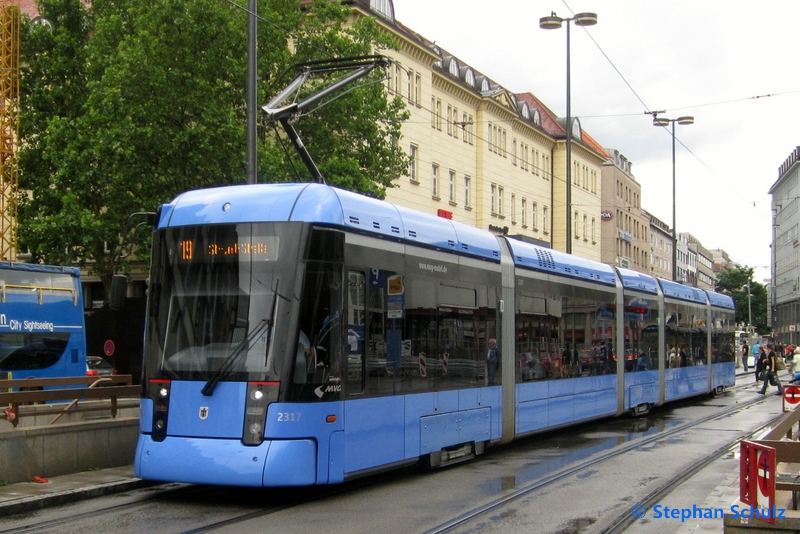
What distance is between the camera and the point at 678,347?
87.8 feet

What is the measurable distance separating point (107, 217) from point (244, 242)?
68.8 ft

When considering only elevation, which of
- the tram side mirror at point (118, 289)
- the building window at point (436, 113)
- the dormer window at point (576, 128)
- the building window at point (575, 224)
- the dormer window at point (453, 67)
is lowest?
the tram side mirror at point (118, 289)

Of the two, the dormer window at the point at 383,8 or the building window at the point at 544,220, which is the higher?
the dormer window at the point at 383,8

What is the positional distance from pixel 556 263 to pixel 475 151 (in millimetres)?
37786

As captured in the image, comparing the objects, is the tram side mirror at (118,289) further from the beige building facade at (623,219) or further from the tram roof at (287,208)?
the beige building facade at (623,219)

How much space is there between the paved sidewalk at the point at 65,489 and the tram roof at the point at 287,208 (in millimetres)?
3005

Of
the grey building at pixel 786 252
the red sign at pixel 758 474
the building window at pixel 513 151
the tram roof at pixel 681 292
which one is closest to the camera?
the red sign at pixel 758 474

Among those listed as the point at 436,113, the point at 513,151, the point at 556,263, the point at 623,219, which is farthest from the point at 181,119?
the point at 623,219

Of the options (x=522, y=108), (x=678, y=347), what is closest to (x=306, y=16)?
A: (x=678, y=347)

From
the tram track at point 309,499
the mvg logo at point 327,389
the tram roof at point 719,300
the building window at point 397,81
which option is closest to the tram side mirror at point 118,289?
the tram track at point 309,499

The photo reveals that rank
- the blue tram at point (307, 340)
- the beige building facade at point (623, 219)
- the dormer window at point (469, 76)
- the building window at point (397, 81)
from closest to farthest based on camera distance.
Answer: the blue tram at point (307, 340)
the building window at point (397, 81)
the dormer window at point (469, 76)
the beige building facade at point (623, 219)

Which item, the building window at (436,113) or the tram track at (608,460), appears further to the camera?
the building window at (436,113)

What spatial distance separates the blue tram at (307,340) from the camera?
10094mm

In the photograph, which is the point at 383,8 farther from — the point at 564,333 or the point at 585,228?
the point at 585,228
